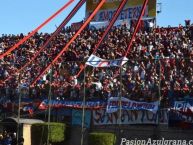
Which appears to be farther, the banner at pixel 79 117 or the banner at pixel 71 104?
the banner at pixel 79 117

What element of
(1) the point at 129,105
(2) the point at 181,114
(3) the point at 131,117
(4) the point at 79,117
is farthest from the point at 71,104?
(2) the point at 181,114

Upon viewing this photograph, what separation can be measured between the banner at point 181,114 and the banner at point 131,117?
0.23 m

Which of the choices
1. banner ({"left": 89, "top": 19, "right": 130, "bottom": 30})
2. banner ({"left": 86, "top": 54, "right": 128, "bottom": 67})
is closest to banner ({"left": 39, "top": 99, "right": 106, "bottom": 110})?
banner ({"left": 86, "top": 54, "right": 128, "bottom": 67})

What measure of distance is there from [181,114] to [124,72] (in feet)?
8.12

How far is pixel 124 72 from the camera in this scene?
18172mm

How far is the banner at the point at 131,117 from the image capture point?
1747 cm

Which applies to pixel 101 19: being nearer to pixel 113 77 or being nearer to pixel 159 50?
pixel 159 50

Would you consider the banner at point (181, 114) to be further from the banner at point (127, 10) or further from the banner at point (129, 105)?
the banner at point (127, 10)

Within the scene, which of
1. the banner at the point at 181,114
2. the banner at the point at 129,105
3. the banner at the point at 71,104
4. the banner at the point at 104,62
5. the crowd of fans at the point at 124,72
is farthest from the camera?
the banner at the point at 71,104

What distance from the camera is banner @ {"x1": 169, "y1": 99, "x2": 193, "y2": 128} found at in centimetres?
1688

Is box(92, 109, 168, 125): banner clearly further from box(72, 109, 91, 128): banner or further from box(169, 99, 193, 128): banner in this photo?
box(72, 109, 91, 128): banner

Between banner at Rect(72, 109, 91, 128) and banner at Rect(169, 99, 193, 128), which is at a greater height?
banner at Rect(169, 99, 193, 128)

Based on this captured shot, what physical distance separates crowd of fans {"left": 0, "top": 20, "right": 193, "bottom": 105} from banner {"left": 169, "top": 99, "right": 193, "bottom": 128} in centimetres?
24

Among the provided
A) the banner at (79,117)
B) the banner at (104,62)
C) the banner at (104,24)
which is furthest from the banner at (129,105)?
the banner at (104,24)
